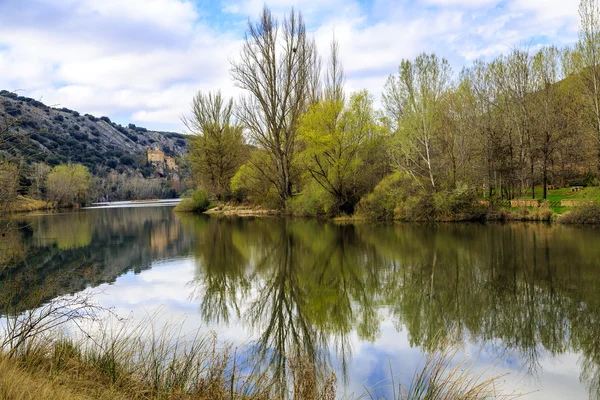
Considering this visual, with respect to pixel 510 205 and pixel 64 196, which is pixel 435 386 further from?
pixel 64 196

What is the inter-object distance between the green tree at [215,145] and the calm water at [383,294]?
2556 centimetres

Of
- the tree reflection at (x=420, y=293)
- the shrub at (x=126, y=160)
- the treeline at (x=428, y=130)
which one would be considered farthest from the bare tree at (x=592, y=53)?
the shrub at (x=126, y=160)

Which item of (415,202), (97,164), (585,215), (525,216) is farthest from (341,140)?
(97,164)

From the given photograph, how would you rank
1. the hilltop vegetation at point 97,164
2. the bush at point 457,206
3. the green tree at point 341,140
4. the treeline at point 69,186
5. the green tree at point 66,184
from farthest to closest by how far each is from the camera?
the hilltop vegetation at point 97,164 → the green tree at point 66,184 → the green tree at point 341,140 → the bush at point 457,206 → the treeline at point 69,186

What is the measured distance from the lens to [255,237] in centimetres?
2109

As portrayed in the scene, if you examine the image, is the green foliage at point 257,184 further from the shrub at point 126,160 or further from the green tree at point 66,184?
the shrub at point 126,160

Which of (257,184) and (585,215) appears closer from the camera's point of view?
(585,215)

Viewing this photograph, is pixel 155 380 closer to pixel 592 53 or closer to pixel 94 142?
pixel 592 53

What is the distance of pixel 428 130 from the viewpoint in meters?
24.6

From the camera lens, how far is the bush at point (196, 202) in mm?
46812

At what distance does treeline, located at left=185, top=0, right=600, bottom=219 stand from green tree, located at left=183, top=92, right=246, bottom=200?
29.5 ft

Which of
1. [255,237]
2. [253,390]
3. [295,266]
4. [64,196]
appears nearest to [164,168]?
[64,196]

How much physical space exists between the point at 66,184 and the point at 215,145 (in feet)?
96.0

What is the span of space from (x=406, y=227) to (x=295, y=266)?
35.9ft
